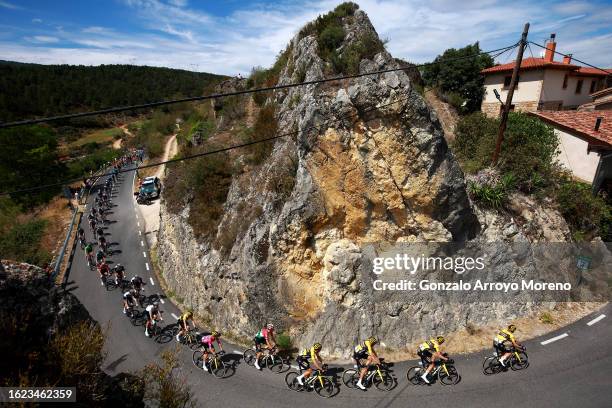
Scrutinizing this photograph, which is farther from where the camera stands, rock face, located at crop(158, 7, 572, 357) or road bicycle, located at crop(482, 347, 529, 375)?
rock face, located at crop(158, 7, 572, 357)

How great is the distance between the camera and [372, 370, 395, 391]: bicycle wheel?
10.6 metres

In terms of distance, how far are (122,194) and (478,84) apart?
38.7 meters

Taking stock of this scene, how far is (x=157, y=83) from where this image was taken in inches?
4899

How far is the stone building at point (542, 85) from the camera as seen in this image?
27.5 metres

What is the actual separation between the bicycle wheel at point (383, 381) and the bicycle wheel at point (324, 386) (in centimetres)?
147

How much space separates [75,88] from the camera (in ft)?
315

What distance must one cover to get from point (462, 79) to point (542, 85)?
6.36m

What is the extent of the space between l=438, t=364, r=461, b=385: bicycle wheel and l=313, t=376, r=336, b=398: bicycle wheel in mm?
3629

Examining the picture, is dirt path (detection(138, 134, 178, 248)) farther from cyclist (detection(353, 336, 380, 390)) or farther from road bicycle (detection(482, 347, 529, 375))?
road bicycle (detection(482, 347, 529, 375))

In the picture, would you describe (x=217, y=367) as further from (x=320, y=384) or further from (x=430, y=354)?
(x=430, y=354)

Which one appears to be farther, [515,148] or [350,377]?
[515,148]

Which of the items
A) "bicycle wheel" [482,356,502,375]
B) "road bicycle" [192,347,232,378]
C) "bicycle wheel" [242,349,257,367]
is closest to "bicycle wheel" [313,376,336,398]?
"bicycle wheel" [242,349,257,367]

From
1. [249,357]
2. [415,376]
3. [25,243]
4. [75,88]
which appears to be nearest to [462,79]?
[415,376]

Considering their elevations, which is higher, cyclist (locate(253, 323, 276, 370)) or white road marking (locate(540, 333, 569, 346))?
white road marking (locate(540, 333, 569, 346))
